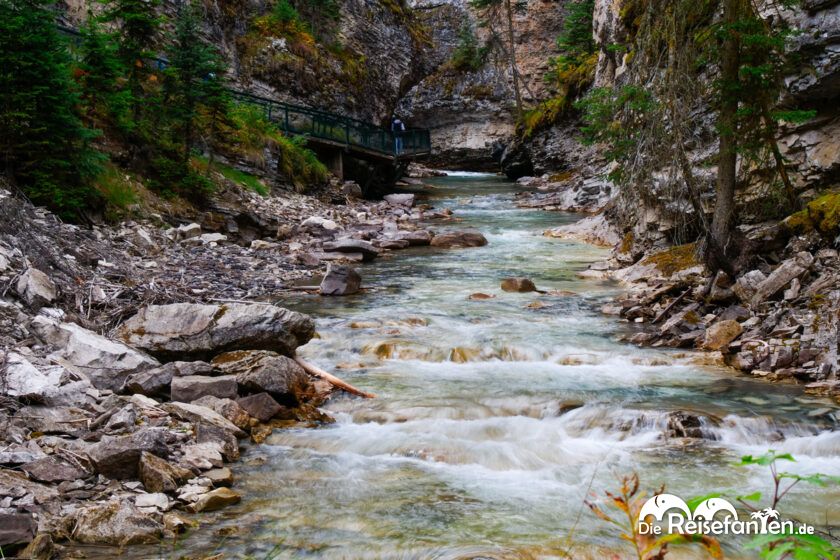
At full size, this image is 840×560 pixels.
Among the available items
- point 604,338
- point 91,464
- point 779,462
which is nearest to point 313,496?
point 91,464

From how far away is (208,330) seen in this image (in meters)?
6.90

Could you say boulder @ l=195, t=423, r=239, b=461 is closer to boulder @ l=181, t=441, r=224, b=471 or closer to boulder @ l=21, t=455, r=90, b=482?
boulder @ l=181, t=441, r=224, b=471

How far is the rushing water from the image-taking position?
4.09m

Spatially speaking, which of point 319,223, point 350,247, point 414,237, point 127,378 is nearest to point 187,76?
point 319,223

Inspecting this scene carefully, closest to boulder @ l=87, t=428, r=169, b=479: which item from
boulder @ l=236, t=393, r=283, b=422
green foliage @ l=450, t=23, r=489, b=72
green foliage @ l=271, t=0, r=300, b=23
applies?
boulder @ l=236, t=393, r=283, b=422

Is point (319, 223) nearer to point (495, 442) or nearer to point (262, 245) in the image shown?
point (262, 245)

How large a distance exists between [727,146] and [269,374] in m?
7.17

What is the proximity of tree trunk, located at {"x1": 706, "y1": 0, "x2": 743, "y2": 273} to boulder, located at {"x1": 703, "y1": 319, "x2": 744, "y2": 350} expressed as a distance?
1.70m

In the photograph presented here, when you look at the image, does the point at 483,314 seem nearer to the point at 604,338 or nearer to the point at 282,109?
the point at 604,338

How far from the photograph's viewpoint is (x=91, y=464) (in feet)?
14.1

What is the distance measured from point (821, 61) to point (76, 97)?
1139cm

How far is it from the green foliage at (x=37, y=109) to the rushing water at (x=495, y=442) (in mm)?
4810

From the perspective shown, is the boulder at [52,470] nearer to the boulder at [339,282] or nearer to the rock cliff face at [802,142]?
the boulder at [339,282]

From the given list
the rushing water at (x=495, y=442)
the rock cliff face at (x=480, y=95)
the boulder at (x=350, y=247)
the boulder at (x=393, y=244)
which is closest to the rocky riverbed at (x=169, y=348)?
the rushing water at (x=495, y=442)
